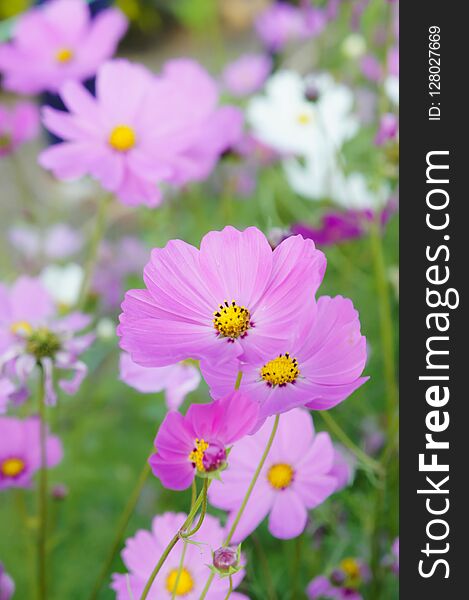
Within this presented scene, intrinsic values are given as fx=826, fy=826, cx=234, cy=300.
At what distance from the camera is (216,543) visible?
15.7 inches

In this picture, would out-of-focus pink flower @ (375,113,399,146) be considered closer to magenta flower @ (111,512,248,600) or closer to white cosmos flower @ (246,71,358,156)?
white cosmos flower @ (246,71,358,156)

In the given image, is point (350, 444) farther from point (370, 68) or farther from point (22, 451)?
point (370, 68)

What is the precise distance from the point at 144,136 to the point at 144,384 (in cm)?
20

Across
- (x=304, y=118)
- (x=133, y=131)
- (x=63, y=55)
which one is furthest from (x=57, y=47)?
(x=304, y=118)

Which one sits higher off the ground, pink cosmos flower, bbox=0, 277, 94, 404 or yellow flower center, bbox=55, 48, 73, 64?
yellow flower center, bbox=55, 48, 73, 64

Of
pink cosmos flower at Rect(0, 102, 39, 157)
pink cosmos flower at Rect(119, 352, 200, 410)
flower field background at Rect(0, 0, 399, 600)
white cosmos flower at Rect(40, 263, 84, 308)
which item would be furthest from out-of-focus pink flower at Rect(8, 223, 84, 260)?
pink cosmos flower at Rect(119, 352, 200, 410)

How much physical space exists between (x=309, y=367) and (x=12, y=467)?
246mm

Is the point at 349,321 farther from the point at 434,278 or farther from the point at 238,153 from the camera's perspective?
the point at 238,153

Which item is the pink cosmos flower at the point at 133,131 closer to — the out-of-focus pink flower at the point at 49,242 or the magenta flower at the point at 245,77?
the out-of-focus pink flower at the point at 49,242

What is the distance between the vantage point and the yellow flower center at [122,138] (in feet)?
1.77

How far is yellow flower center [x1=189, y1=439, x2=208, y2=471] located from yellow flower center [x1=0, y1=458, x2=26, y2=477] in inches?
8.7

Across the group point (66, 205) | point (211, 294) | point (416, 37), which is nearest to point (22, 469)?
point (211, 294)

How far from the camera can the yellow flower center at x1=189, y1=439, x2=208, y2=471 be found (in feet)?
0.99

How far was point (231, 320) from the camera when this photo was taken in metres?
0.33
